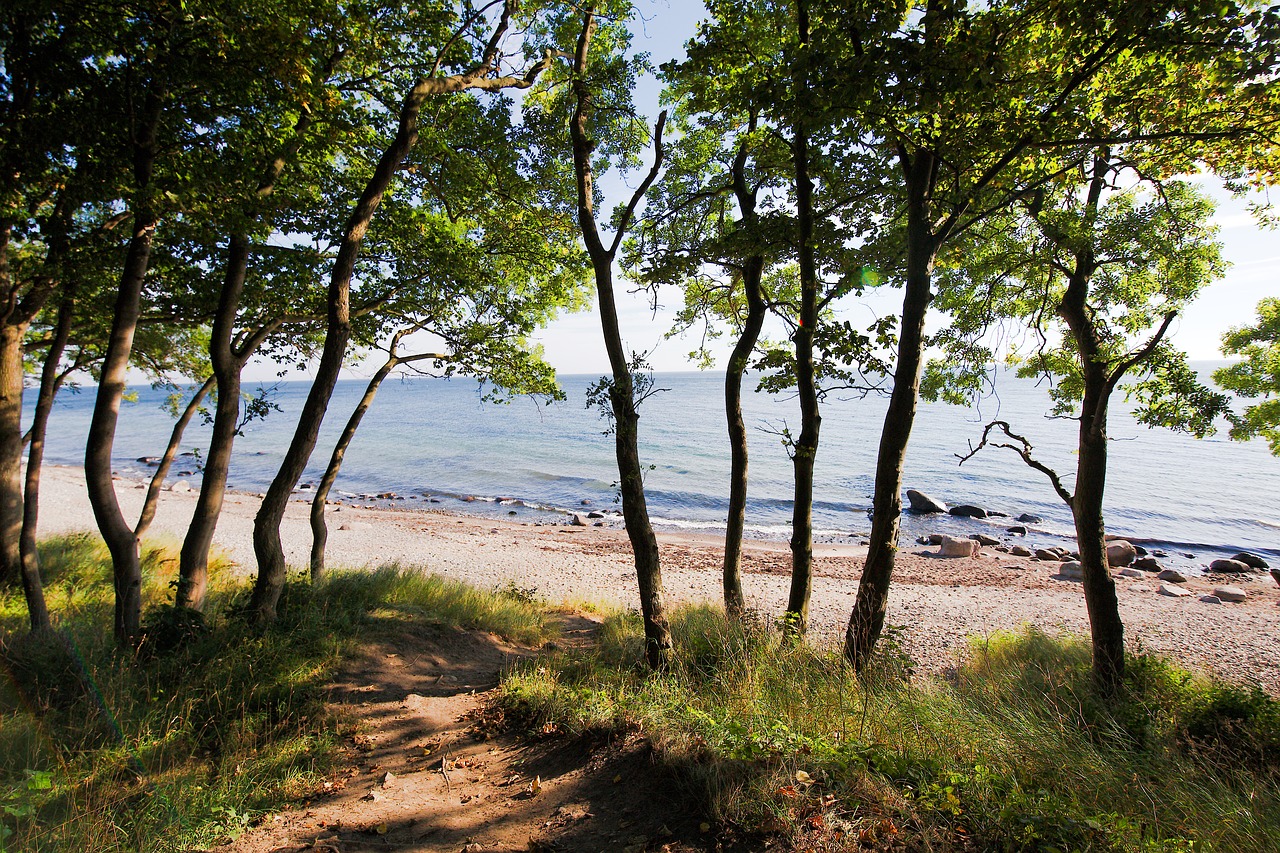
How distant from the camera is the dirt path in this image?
3223 mm

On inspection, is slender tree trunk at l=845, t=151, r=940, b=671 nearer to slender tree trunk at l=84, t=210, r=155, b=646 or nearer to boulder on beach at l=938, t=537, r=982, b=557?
slender tree trunk at l=84, t=210, r=155, b=646

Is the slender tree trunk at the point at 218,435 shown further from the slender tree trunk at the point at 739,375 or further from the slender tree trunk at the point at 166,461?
the slender tree trunk at the point at 739,375

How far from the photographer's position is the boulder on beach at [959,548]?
19734 mm

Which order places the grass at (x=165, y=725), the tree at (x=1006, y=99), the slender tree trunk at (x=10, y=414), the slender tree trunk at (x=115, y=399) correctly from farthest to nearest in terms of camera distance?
the slender tree trunk at (x=10, y=414)
the slender tree trunk at (x=115, y=399)
the tree at (x=1006, y=99)
the grass at (x=165, y=725)

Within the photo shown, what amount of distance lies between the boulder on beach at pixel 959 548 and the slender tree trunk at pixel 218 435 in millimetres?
21254

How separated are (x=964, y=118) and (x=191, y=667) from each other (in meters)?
8.77

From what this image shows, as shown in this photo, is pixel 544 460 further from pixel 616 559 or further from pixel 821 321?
pixel 821 321

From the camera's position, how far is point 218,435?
20.5 feet

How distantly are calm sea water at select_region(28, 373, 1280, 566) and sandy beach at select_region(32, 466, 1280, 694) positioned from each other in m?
3.40

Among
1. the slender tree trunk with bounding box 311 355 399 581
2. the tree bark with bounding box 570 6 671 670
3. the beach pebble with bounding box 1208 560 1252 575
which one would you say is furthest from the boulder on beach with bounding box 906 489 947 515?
the slender tree trunk with bounding box 311 355 399 581

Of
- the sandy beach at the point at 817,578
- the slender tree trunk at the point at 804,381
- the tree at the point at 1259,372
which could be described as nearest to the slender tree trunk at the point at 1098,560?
the sandy beach at the point at 817,578

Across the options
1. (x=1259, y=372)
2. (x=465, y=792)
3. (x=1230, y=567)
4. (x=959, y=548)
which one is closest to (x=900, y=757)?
(x=465, y=792)

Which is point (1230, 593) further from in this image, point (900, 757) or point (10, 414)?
point (10, 414)

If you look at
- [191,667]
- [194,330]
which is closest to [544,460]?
[194,330]
